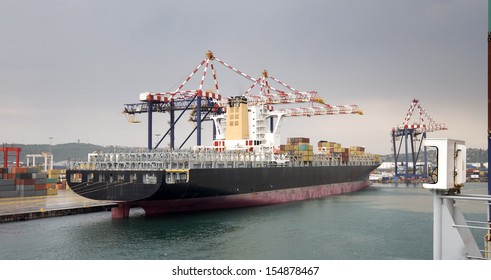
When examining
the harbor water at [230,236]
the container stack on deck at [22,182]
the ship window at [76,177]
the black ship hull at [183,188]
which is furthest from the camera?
the container stack on deck at [22,182]

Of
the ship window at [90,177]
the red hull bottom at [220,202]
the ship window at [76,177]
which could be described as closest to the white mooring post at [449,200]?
the red hull bottom at [220,202]

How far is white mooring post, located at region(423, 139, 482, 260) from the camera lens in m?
4.66

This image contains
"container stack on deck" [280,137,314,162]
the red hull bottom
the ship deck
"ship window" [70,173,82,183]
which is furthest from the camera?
"container stack on deck" [280,137,314,162]

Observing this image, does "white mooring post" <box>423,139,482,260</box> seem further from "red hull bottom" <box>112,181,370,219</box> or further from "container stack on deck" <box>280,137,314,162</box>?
"container stack on deck" <box>280,137,314,162</box>

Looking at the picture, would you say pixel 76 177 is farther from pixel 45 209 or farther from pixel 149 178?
pixel 149 178

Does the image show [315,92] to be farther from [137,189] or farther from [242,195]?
[137,189]

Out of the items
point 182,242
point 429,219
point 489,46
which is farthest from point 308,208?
point 489,46

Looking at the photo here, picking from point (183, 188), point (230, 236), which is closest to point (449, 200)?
point (230, 236)

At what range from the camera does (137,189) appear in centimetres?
2491

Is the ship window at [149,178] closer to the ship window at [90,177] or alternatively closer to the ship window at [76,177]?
the ship window at [90,177]

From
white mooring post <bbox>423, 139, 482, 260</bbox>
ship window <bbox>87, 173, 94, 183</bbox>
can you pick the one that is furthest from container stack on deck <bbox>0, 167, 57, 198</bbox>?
white mooring post <bbox>423, 139, 482, 260</bbox>

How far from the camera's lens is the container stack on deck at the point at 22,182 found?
108ft

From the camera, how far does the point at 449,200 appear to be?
488 cm

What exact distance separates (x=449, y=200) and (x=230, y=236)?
15147mm
